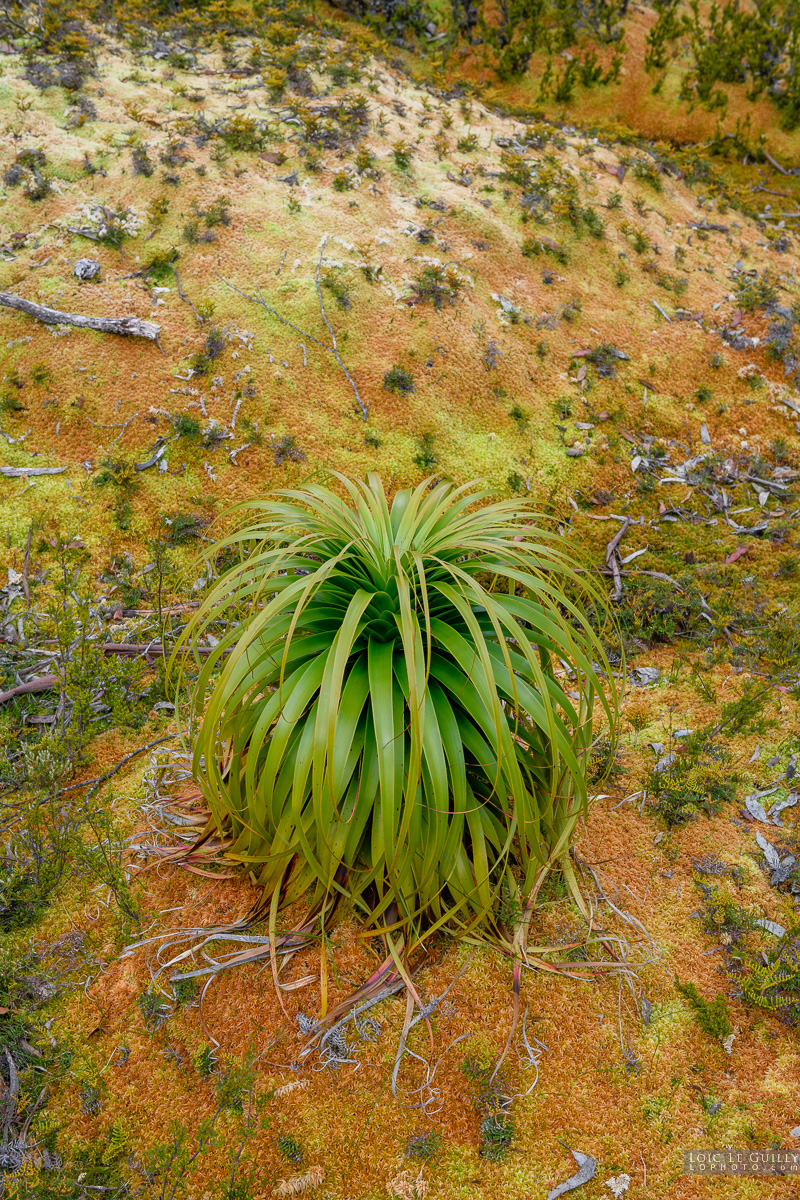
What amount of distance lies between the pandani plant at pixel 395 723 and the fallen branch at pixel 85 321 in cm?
396

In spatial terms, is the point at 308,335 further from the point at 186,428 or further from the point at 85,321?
the point at 85,321

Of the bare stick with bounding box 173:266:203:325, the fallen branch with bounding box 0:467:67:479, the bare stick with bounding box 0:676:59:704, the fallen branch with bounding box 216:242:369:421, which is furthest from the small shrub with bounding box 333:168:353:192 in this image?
the bare stick with bounding box 0:676:59:704

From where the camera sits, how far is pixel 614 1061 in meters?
2.42

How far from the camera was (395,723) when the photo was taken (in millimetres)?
2381

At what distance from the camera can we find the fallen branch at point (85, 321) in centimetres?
581

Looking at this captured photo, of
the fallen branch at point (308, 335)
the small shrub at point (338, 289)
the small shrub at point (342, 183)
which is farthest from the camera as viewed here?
the small shrub at point (342, 183)

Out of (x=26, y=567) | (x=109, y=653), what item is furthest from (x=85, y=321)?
(x=109, y=653)

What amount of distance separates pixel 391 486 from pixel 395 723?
3.49 m

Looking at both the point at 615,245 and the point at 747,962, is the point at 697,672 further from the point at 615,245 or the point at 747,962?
the point at 615,245

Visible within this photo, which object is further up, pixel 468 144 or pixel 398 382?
pixel 468 144

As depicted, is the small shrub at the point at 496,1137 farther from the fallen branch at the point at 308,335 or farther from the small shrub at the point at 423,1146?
the fallen branch at the point at 308,335

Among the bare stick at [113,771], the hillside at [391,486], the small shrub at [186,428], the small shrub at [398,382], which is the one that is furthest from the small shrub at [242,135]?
the bare stick at [113,771]

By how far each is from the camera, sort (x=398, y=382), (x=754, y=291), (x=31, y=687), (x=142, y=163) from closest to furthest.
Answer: (x=31, y=687)
(x=398, y=382)
(x=142, y=163)
(x=754, y=291)

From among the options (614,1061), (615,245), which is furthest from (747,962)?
(615,245)
